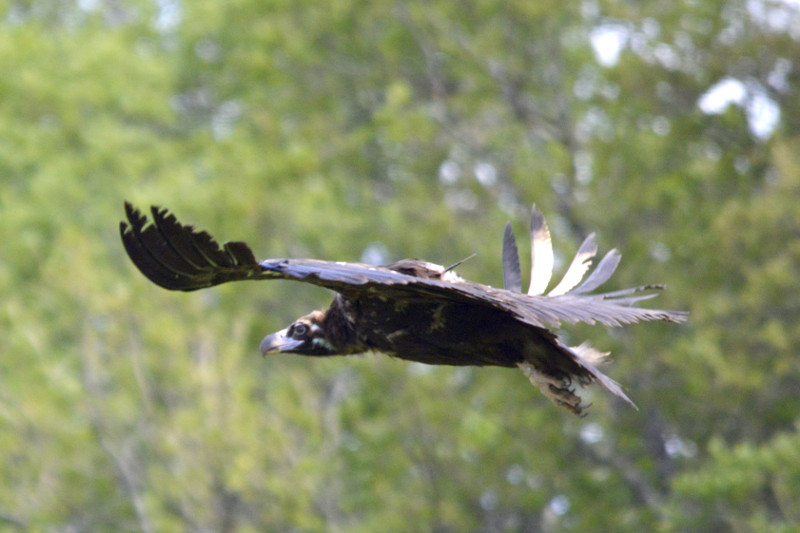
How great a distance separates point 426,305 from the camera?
4738 millimetres

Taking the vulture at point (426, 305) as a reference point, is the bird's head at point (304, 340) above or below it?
above

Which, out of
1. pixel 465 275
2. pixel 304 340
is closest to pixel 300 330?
pixel 304 340

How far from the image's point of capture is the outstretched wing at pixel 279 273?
4.12 meters

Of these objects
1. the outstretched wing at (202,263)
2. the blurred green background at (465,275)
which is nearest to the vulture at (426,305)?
the outstretched wing at (202,263)

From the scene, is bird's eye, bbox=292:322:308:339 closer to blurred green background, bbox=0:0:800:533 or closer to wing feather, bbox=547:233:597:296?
wing feather, bbox=547:233:597:296

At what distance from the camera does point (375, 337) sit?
494cm

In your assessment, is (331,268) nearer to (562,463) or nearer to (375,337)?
(375,337)

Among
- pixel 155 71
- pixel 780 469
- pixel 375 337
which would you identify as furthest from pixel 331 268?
pixel 155 71

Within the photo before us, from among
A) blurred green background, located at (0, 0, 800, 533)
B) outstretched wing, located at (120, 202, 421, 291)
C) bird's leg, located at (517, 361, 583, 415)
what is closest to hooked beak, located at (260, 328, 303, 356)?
outstretched wing, located at (120, 202, 421, 291)

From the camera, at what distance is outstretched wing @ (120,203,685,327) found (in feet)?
13.5

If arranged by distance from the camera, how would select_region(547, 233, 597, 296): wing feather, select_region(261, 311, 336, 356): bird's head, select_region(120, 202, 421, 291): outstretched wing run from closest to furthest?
select_region(120, 202, 421, 291): outstretched wing < select_region(261, 311, 336, 356): bird's head < select_region(547, 233, 597, 296): wing feather

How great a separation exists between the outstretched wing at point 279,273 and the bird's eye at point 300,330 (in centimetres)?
73

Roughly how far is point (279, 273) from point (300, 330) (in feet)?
3.85

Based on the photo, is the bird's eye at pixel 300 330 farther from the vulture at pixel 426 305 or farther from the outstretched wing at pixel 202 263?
the outstretched wing at pixel 202 263
